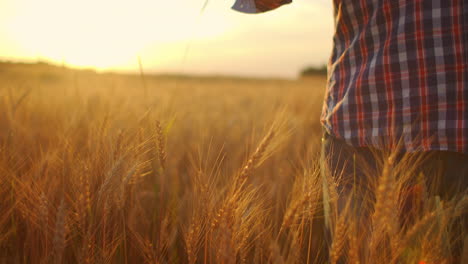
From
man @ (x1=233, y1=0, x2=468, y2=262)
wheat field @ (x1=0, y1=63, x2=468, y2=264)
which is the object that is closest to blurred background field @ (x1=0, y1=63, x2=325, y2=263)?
wheat field @ (x1=0, y1=63, x2=468, y2=264)

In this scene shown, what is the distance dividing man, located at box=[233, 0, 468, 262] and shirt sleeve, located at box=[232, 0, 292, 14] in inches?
10.5

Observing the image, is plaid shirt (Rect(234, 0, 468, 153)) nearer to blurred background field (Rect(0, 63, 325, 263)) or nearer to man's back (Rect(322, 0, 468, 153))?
man's back (Rect(322, 0, 468, 153))

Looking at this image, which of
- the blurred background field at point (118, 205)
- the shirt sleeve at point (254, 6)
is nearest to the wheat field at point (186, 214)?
the blurred background field at point (118, 205)

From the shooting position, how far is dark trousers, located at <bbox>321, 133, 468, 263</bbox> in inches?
26.9

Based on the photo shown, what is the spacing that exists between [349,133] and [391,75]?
165mm

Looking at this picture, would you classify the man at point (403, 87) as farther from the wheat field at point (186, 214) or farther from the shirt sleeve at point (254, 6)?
the shirt sleeve at point (254, 6)

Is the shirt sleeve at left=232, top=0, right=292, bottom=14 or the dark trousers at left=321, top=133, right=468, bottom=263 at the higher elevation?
the shirt sleeve at left=232, top=0, right=292, bottom=14

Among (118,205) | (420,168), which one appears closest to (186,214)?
(118,205)

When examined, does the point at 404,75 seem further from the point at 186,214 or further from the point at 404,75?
the point at 186,214

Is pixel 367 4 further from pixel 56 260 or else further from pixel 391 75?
pixel 56 260

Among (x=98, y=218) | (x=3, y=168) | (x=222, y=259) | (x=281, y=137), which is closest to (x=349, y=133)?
(x=281, y=137)

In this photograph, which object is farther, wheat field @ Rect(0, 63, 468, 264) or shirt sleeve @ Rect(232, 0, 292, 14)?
shirt sleeve @ Rect(232, 0, 292, 14)

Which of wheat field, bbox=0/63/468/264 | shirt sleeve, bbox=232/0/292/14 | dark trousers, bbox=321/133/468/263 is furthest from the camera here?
shirt sleeve, bbox=232/0/292/14

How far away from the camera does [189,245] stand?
0.63 meters
